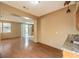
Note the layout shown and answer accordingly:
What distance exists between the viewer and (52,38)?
6.61 metres

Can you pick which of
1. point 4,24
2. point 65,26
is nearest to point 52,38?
point 65,26

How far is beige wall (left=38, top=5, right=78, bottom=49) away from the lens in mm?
4927

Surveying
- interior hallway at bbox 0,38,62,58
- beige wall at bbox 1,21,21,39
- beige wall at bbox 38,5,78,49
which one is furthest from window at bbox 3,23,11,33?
interior hallway at bbox 0,38,62,58

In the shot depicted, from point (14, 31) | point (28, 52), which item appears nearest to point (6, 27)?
point (14, 31)

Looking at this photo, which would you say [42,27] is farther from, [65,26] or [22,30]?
[22,30]

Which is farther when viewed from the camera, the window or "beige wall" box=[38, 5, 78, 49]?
the window

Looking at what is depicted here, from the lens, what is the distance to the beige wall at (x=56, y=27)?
4.93 metres

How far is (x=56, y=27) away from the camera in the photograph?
616 centimetres

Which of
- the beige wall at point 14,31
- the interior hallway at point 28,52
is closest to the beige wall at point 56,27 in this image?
the interior hallway at point 28,52

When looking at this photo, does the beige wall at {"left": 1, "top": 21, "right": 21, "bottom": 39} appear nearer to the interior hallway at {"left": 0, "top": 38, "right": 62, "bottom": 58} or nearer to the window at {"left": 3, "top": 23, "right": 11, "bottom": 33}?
the window at {"left": 3, "top": 23, "right": 11, "bottom": 33}

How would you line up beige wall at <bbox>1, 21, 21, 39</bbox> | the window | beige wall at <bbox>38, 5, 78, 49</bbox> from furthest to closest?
beige wall at <bbox>1, 21, 21, 39</bbox> → the window → beige wall at <bbox>38, 5, 78, 49</bbox>

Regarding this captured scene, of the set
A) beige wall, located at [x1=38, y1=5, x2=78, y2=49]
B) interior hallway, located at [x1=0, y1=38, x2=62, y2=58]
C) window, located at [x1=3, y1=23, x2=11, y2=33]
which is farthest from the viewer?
window, located at [x1=3, y1=23, x2=11, y2=33]

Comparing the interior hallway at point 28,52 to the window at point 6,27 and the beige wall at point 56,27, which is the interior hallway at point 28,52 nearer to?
the beige wall at point 56,27

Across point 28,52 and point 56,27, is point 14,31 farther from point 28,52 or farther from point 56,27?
point 28,52
